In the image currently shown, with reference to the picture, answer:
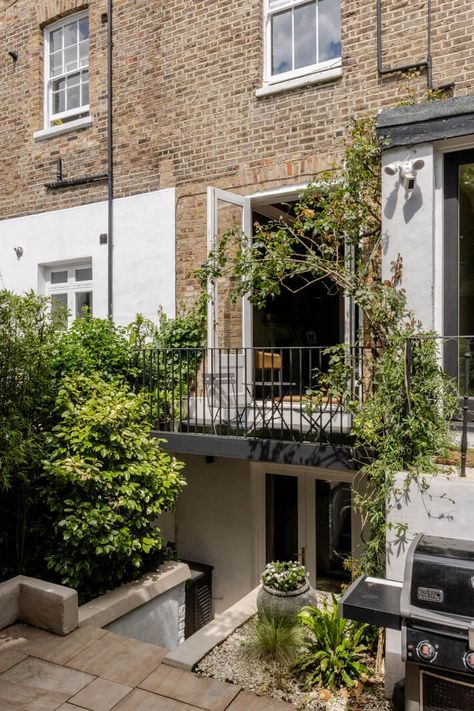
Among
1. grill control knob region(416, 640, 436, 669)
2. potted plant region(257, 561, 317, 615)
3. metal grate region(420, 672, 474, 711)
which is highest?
grill control knob region(416, 640, 436, 669)

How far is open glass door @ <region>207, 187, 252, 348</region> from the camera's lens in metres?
6.90

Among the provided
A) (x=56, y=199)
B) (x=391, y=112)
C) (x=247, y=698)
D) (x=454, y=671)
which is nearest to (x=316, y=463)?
(x=247, y=698)

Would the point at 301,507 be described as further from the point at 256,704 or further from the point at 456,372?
the point at 256,704

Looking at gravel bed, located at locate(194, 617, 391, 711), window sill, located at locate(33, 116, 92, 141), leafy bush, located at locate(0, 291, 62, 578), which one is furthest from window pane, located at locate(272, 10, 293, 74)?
gravel bed, located at locate(194, 617, 391, 711)

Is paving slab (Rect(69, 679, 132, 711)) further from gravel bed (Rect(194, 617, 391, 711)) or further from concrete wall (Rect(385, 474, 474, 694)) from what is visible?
concrete wall (Rect(385, 474, 474, 694))

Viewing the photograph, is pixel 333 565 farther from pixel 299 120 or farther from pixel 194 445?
pixel 299 120

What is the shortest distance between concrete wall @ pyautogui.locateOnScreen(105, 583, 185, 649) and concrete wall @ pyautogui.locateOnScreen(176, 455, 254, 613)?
192cm

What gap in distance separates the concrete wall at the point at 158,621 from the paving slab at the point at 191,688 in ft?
3.25

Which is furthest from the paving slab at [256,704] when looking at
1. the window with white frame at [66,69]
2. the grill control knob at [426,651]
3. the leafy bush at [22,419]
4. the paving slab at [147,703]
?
the window with white frame at [66,69]

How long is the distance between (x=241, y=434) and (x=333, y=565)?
2.53 m

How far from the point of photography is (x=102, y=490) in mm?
5352

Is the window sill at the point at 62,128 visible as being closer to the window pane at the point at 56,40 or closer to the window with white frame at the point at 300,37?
the window pane at the point at 56,40

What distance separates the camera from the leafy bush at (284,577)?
517 cm

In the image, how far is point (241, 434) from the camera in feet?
20.3
